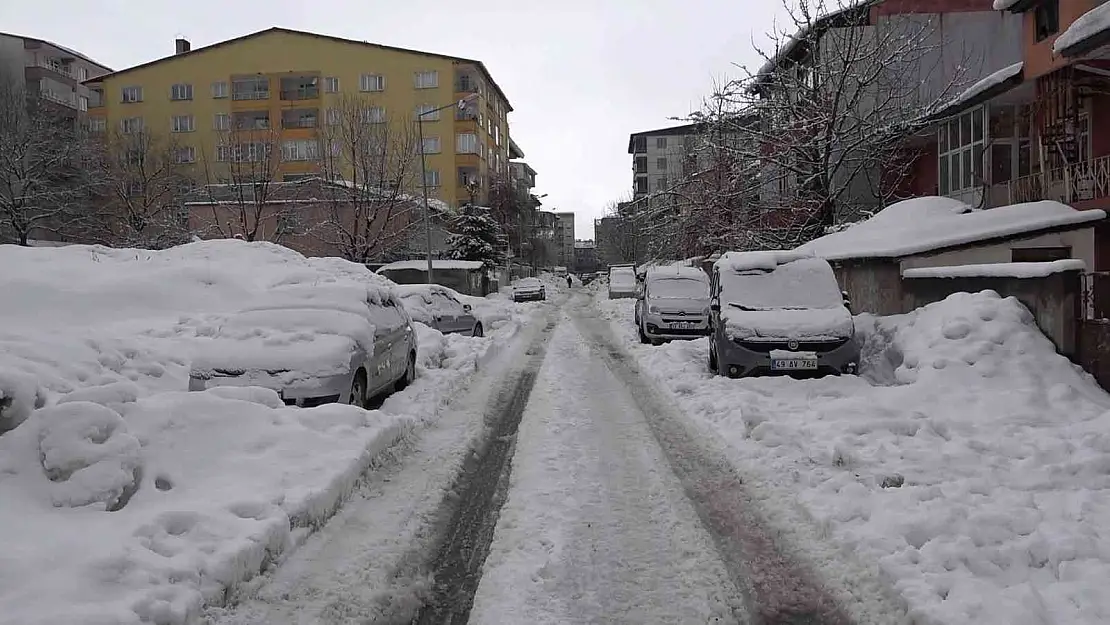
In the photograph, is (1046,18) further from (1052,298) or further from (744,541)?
(744,541)

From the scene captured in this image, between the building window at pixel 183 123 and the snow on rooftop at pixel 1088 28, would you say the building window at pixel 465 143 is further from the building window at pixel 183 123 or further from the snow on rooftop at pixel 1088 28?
the snow on rooftop at pixel 1088 28

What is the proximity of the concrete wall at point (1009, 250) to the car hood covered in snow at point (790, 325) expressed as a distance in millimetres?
3228

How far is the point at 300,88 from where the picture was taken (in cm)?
6097

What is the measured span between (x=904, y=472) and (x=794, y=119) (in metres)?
16.6

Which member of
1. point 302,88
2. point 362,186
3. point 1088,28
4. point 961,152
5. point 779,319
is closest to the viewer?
point 779,319

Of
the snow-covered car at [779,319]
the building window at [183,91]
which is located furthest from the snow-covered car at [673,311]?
the building window at [183,91]

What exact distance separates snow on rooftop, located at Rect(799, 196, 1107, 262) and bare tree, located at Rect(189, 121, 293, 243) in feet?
85.9

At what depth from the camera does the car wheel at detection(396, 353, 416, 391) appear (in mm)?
11797

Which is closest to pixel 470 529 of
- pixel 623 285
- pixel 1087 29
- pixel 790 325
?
pixel 790 325

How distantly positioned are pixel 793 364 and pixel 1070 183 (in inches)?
407

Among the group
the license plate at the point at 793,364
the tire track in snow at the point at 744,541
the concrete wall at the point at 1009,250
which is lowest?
the tire track in snow at the point at 744,541

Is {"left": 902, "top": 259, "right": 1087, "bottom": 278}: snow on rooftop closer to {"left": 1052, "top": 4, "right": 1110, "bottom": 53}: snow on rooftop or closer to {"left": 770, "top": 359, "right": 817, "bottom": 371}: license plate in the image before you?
{"left": 770, "top": 359, "right": 817, "bottom": 371}: license plate

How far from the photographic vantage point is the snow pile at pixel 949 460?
427 cm

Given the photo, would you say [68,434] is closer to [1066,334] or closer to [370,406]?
[370,406]
